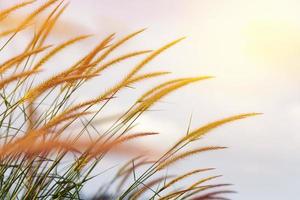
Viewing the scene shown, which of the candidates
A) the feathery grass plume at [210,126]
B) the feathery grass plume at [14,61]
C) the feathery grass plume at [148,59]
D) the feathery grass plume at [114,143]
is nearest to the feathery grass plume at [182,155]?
the feathery grass plume at [210,126]

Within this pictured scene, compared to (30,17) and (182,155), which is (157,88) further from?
(30,17)

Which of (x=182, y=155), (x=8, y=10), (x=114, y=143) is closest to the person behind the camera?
(x=114, y=143)

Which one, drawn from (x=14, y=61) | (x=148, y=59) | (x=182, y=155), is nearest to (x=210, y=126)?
(x=182, y=155)

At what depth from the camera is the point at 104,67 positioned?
178cm

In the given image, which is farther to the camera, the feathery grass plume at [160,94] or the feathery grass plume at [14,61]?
the feathery grass plume at [160,94]

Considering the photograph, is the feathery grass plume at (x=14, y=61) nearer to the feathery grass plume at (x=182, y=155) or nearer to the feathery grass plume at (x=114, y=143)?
the feathery grass plume at (x=114, y=143)

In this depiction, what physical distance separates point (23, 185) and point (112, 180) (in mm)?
352

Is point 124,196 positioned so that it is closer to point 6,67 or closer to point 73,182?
point 73,182

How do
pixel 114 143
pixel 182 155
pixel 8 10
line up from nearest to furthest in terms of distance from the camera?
pixel 114 143 < pixel 8 10 < pixel 182 155

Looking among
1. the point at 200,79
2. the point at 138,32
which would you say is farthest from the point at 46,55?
the point at 200,79

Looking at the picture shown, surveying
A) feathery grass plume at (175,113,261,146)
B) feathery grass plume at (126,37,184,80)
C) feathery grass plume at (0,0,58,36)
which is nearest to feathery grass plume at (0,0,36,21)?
feathery grass plume at (0,0,58,36)

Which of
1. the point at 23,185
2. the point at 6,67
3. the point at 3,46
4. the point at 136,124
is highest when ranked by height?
the point at 3,46

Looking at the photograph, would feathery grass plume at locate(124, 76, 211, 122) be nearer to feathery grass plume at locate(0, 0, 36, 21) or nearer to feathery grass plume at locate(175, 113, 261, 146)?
feathery grass plume at locate(175, 113, 261, 146)

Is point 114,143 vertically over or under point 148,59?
under
